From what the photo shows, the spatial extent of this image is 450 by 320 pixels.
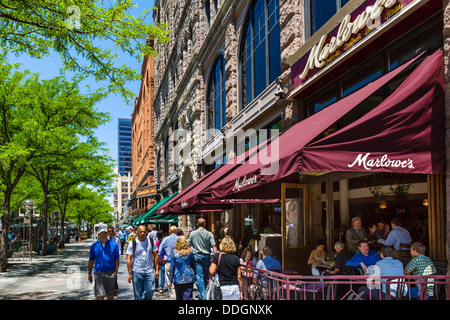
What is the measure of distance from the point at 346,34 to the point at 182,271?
5.69m

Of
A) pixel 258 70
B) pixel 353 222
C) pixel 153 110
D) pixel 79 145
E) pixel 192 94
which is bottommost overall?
pixel 353 222

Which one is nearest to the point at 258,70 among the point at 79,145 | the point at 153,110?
the point at 79,145

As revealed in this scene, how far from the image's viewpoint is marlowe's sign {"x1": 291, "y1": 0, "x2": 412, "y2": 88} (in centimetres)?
733

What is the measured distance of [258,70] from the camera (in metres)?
14.6

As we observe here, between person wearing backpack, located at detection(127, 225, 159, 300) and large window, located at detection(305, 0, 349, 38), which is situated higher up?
large window, located at detection(305, 0, 349, 38)

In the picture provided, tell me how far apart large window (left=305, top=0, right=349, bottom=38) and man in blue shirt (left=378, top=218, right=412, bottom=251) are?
16.5 ft

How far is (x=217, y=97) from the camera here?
19875 millimetres

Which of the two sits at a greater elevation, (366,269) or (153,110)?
(153,110)

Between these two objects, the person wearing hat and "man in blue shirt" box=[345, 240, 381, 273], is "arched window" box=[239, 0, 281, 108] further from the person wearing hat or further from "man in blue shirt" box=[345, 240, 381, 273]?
the person wearing hat

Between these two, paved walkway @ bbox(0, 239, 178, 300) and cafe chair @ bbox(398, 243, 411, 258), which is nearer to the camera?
cafe chair @ bbox(398, 243, 411, 258)

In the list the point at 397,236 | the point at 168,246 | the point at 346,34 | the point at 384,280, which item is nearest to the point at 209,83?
the point at 168,246

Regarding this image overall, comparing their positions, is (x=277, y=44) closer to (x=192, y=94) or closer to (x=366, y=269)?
(x=366, y=269)

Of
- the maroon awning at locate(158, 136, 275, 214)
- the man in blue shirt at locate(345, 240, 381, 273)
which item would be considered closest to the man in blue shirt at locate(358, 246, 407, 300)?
Answer: the man in blue shirt at locate(345, 240, 381, 273)

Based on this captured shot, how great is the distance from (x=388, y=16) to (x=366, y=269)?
14.3 feet
